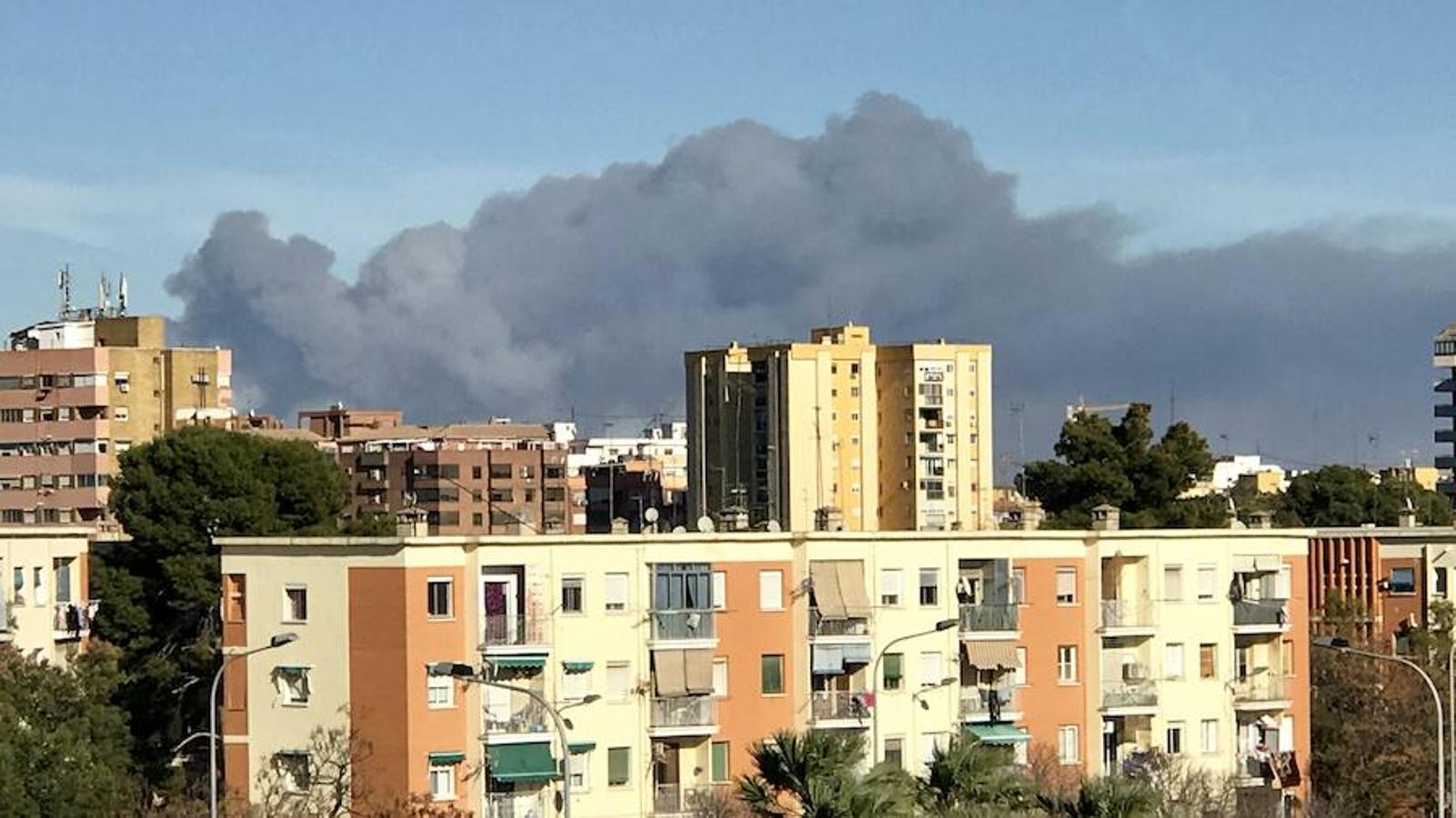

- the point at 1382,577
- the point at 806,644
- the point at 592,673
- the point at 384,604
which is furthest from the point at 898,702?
the point at 1382,577

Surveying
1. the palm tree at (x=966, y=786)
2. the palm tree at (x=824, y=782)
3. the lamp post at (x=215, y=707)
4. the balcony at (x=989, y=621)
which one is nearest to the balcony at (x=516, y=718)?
the lamp post at (x=215, y=707)

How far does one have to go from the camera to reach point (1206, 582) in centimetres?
8344

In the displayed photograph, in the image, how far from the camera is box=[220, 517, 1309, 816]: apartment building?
240 feet

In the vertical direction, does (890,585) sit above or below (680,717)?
above

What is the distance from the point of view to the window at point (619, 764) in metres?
75.0

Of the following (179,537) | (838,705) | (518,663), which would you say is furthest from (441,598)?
(179,537)

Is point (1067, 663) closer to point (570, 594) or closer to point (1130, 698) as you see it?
point (1130, 698)

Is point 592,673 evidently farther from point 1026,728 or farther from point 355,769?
point 1026,728

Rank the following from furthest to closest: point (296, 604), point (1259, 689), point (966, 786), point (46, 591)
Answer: point (46, 591), point (1259, 689), point (296, 604), point (966, 786)

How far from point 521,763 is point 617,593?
4.49 m

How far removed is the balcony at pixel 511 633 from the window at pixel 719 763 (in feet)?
14.9

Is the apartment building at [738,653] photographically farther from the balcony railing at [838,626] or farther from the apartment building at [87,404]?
the apartment building at [87,404]

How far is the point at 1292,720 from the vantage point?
84.6m

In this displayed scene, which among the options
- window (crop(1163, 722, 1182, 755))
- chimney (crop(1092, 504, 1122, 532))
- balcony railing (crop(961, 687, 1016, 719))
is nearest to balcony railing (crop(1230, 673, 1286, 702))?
window (crop(1163, 722, 1182, 755))
